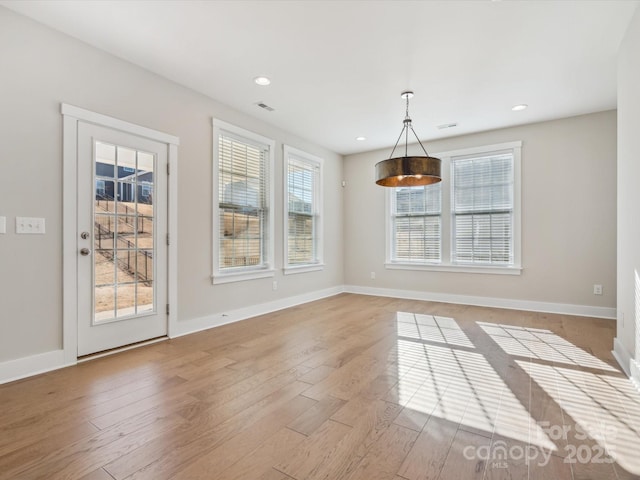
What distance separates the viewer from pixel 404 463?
5.13 feet

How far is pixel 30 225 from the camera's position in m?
2.62

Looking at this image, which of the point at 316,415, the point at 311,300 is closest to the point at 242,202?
Result: the point at 311,300

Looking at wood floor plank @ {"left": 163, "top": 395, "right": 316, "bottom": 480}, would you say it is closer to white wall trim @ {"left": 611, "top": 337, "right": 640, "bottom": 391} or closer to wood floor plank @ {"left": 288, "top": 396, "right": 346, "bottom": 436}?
wood floor plank @ {"left": 288, "top": 396, "right": 346, "bottom": 436}

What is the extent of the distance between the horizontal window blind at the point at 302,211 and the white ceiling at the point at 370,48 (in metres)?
1.31

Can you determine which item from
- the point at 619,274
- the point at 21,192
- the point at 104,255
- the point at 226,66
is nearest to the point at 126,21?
the point at 226,66

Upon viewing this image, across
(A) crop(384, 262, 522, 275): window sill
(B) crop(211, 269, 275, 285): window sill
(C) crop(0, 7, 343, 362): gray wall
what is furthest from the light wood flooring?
(A) crop(384, 262, 522, 275): window sill

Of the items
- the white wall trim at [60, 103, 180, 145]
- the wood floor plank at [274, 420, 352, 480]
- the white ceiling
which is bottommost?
the wood floor plank at [274, 420, 352, 480]

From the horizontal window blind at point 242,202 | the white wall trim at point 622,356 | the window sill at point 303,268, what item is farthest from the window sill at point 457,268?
the horizontal window blind at point 242,202

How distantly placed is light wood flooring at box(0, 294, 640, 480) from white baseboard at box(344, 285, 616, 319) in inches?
52.5

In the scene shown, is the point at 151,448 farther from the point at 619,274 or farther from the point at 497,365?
the point at 619,274

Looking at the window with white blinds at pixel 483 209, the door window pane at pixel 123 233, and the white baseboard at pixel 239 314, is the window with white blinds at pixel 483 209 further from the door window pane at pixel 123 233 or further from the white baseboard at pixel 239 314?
the door window pane at pixel 123 233

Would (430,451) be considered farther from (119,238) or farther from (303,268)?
(303,268)

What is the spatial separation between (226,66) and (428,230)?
13.6ft

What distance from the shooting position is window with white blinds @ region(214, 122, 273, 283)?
4.21m
